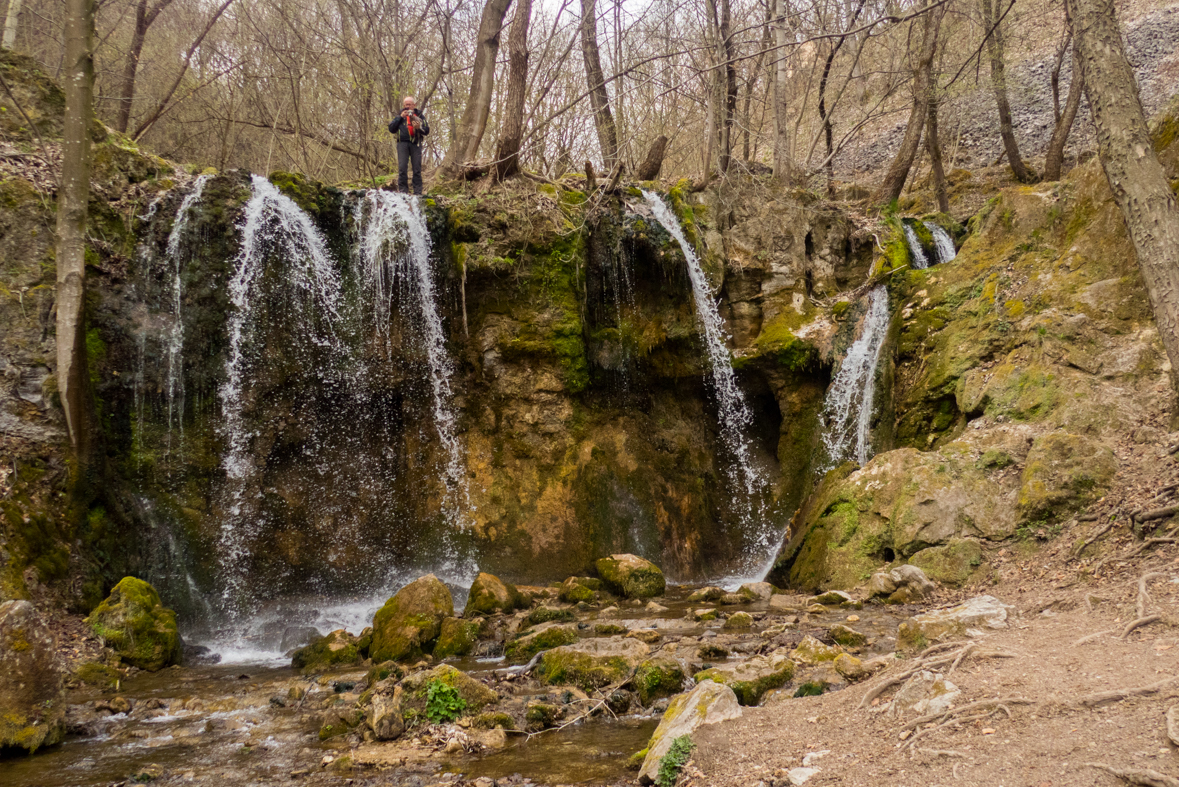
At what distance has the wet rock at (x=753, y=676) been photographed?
4.65m

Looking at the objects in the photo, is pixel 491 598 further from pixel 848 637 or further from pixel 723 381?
pixel 723 381

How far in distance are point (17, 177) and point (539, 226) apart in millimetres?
6814

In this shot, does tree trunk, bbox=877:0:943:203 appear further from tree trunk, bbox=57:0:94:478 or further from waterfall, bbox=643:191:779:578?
tree trunk, bbox=57:0:94:478

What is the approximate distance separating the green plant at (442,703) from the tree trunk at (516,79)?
739 centimetres

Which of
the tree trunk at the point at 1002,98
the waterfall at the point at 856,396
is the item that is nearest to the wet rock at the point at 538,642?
the waterfall at the point at 856,396

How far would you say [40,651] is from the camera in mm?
4762

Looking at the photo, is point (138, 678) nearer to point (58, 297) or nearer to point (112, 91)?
point (58, 297)

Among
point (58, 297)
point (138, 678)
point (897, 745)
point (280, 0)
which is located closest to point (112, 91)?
point (280, 0)

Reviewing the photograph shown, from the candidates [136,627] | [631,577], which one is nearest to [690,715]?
[631,577]

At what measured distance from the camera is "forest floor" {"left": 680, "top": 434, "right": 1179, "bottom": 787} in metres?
2.46

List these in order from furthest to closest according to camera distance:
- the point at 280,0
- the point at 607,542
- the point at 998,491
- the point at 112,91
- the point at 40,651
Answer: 1. the point at 280,0
2. the point at 112,91
3. the point at 607,542
4. the point at 998,491
5. the point at 40,651

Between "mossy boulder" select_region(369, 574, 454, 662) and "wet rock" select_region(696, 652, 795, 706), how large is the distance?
3.02m

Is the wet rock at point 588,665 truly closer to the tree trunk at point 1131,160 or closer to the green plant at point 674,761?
the green plant at point 674,761

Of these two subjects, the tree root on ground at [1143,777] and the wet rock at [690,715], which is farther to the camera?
the wet rock at [690,715]
